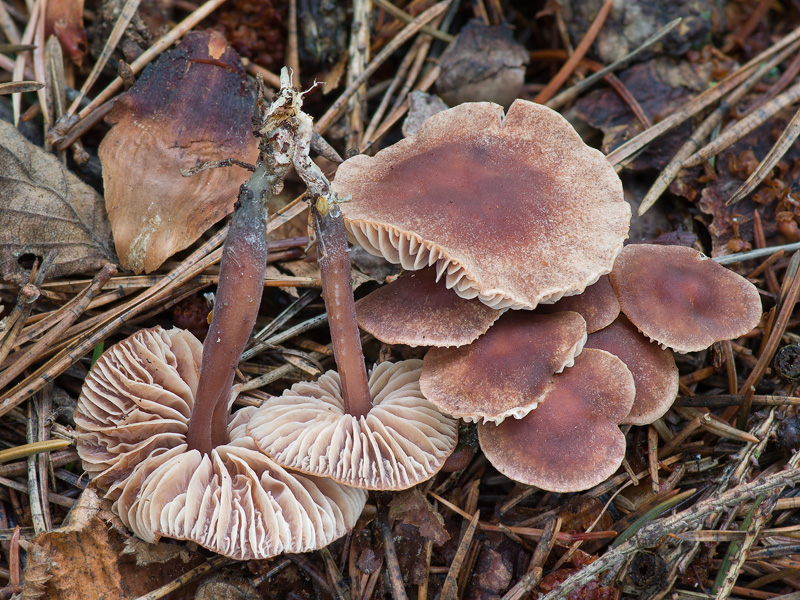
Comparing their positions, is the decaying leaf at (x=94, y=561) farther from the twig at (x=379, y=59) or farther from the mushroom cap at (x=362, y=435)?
the twig at (x=379, y=59)

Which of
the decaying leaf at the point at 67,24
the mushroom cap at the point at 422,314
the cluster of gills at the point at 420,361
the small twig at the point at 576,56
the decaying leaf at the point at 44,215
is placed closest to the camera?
the cluster of gills at the point at 420,361

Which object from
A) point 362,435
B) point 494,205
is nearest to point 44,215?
point 362,435

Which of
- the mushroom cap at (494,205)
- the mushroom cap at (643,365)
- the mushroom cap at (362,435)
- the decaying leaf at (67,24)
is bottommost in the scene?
the mushroom cap at (643,365)

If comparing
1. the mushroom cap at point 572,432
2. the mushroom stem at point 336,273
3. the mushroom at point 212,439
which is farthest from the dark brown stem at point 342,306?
the mushroom cap at point 572,432

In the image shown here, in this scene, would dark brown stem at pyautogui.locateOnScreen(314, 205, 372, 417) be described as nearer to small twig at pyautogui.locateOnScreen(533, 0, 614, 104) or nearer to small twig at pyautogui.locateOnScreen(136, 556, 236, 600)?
small twig at pyautogui.locateOnScreen(136, 556, 236, 600)

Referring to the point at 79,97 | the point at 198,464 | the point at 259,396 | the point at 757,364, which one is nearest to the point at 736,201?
the point at 757,364
